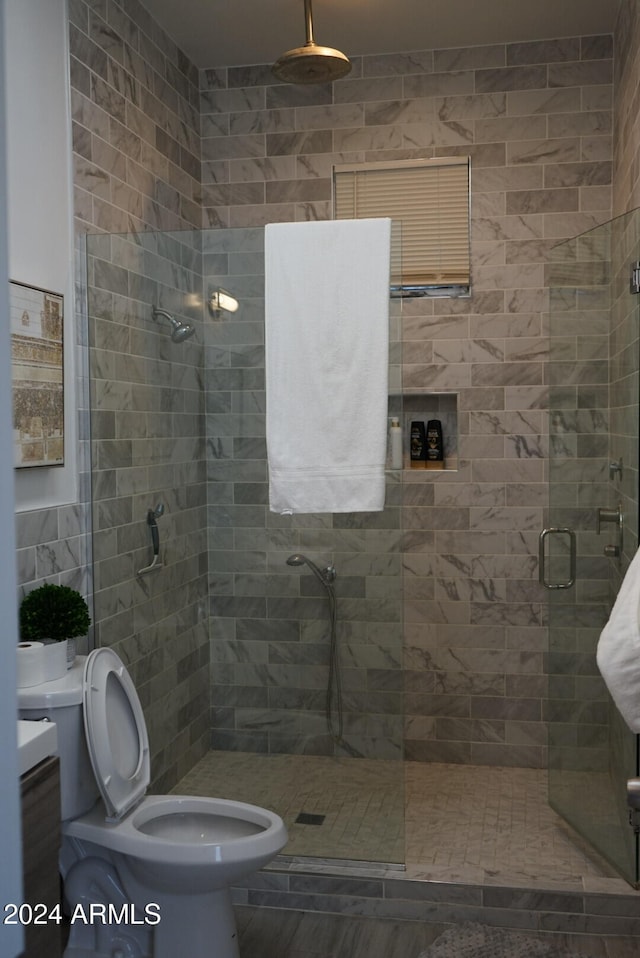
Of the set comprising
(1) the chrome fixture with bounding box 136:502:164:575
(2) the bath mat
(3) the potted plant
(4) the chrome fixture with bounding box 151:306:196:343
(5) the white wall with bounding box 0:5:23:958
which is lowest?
(2) the bath mat

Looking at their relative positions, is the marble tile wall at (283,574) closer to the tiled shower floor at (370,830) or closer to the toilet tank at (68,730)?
the tiled shower floor at (370,830)

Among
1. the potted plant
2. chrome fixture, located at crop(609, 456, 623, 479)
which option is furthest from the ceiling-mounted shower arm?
the potted plant

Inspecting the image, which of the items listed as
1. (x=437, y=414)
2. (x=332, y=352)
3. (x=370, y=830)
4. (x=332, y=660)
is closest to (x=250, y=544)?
(x=332, y=660)

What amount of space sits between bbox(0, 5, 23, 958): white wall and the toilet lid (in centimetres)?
193

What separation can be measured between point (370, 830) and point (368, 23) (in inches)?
119

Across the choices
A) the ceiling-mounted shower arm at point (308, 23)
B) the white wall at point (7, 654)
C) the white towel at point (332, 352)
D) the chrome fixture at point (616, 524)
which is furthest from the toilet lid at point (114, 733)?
the ceiling-mounted shower arm at point (308, 23)

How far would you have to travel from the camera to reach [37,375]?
8.33 feet

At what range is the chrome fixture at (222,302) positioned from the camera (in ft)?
9.18

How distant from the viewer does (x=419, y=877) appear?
8.86ft

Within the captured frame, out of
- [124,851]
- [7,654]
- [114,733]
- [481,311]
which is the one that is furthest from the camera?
[481,311]

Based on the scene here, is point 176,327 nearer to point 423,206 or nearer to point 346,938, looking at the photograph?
point 423,206

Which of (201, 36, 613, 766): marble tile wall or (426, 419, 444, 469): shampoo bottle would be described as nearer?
(201, 36, 613, 766): marble tile wall

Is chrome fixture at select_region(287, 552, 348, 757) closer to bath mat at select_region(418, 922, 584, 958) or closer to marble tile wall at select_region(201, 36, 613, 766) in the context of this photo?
bath mat at select_region(418, 922, 584, 958)

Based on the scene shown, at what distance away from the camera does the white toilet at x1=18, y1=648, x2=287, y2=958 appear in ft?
7.23
